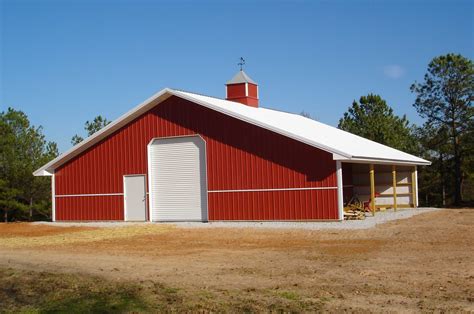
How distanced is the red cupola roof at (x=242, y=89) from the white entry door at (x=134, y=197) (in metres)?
7.66

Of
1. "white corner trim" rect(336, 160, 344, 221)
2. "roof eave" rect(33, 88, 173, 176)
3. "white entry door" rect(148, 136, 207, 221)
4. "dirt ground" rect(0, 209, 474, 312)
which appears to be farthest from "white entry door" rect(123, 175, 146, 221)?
"white corner trim" rect(336, 160, 344, 221)

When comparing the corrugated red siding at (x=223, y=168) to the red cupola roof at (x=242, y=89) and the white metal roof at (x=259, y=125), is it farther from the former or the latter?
the red cupola roof at (x=242, y=89)

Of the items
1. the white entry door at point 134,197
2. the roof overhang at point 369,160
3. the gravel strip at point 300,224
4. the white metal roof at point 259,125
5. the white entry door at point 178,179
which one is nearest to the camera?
the gravel strip at point 300,224

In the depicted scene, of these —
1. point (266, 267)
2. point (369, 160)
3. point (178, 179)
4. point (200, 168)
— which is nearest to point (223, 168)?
point (200, 168)

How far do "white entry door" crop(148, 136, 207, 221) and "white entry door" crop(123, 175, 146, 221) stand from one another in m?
0.46

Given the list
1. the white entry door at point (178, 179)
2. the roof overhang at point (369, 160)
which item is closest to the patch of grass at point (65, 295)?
the roof overhang at point (369, 160)

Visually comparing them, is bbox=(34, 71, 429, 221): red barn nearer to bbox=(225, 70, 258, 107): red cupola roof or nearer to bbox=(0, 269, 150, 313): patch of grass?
bbox=(225, 70, 258, 107): red cupola roof

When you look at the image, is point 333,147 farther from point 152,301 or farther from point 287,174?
point 152,301

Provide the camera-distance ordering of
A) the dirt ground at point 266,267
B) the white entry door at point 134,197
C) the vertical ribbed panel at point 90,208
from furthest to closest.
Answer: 1. the vertical ribbed panel at point 90,208
2. the white entry door at point 134,197
3. the dirt ground at point 266,267

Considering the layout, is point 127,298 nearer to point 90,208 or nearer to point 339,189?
point 339,189

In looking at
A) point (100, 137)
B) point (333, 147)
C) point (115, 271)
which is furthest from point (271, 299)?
point (100, 137)

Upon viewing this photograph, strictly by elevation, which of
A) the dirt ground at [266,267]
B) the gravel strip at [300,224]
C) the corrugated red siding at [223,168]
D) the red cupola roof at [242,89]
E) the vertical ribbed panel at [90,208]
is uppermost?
the red cupola roof at [242,89]

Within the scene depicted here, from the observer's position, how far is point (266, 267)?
11641 mm

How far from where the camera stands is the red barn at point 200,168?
22516 mm
